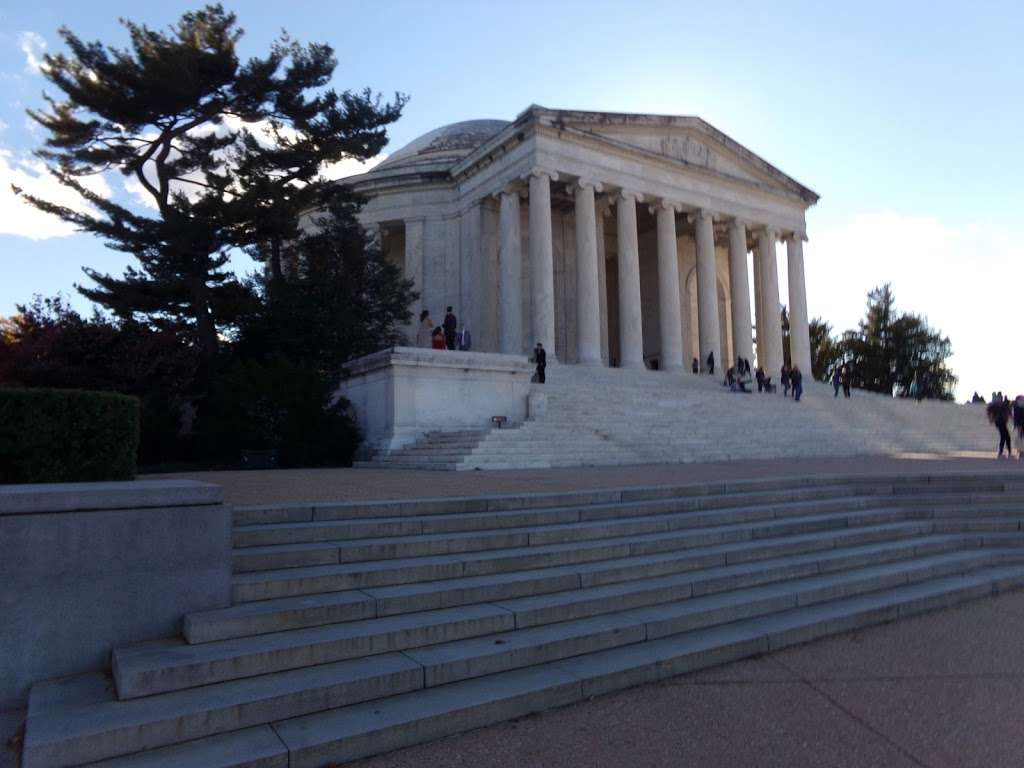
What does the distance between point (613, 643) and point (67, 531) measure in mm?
3790

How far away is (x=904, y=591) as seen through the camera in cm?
727

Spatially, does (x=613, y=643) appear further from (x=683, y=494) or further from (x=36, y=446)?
(x=36, y=446)

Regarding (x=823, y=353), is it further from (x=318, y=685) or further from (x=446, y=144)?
(x=318, y=685)

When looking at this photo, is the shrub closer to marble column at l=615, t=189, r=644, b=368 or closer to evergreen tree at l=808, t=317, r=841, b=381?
marble column at l=615, t=189, r=644, b=368

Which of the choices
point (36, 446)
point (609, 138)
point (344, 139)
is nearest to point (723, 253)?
point (609, 138)

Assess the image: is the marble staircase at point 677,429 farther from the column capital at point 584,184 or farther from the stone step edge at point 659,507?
the column capital at point 584,184

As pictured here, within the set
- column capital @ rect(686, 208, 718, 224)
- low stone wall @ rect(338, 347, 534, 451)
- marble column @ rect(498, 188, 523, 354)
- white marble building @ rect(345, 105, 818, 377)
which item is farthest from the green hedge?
column capital @ rect(686, 208, 718, 224)

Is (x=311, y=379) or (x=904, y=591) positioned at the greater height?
(x=311, y=379)

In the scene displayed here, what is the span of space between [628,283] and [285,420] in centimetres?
1969

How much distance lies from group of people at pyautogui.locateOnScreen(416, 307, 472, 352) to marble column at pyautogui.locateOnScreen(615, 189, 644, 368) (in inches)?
418

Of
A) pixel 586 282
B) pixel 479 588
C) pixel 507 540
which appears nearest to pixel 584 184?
pixel 586 282

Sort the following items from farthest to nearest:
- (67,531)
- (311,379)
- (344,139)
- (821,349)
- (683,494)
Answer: (821,349), (344,139), (311,379), (683,494), (67,531)

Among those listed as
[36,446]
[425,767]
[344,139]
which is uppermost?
[344,139]

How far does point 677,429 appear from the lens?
2056 centimetres
